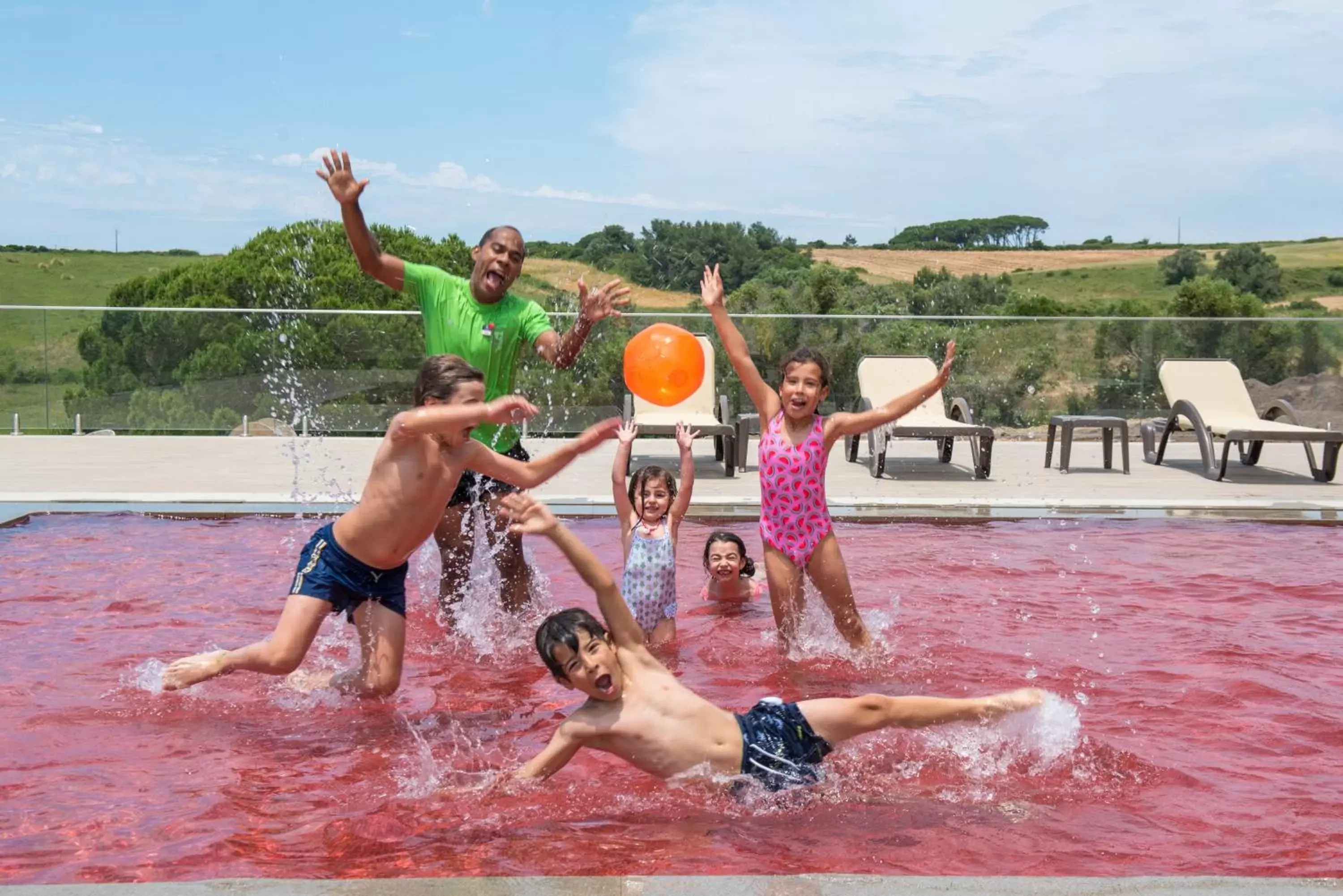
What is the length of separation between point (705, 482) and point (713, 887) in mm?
8650

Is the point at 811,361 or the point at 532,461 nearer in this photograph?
the point at 532,461

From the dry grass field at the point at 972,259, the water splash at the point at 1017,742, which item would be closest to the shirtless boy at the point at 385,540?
the water splash at the point at 1017,742

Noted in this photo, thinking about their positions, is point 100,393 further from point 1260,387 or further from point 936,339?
point 1260,387

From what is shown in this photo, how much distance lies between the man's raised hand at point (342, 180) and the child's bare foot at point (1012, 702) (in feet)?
11.0

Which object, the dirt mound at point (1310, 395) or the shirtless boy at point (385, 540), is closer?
the shirtless boy at point (385, 540)

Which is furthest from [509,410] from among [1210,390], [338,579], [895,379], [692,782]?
[1210,390]

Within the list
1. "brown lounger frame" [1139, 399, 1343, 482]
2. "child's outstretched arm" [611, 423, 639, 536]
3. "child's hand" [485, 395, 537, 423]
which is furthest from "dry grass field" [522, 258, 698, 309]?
"child's hand" [485, 395, 537, 423]

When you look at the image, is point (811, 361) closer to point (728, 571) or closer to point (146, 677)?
point (728, 571)

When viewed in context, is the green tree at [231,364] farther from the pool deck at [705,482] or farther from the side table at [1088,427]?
the side table at [1088,427]

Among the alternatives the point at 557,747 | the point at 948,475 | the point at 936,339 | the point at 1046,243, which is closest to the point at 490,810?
the point at 557,747

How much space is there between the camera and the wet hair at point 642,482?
6.37 metres

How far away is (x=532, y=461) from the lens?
5.23 m

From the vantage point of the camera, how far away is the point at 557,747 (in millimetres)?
4082

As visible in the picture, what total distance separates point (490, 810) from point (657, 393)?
2.83 m
